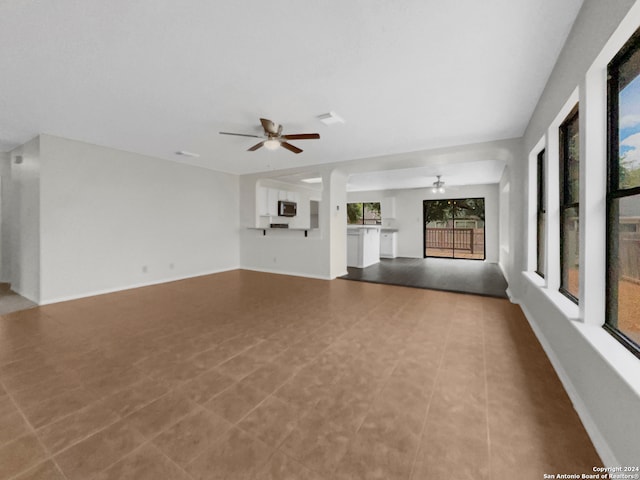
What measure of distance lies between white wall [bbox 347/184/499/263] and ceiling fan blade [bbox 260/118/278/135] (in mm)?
6791

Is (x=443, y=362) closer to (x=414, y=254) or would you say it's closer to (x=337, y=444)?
(x=337, y=444)

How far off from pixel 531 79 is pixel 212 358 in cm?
378

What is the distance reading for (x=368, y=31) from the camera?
183cm

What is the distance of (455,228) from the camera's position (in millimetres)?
10258

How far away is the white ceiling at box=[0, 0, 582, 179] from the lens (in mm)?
1678

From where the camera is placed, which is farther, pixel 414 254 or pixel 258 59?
pixel 414 254

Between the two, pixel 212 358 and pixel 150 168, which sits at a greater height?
pixel 150 168

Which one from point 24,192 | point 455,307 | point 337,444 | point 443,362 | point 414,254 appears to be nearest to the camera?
point 337,444

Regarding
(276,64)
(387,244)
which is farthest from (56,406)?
(387,244)

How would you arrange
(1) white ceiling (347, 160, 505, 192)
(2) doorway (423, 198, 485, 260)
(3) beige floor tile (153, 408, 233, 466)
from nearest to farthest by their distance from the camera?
(3) beige floor tile (153, 408, 233, 466), (1) white ceiling (347, 160, 505, 192), (2) doorway (423, 198, 485, 260)

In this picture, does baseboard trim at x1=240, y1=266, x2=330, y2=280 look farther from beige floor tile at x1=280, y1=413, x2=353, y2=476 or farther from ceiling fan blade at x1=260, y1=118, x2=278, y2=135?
beige floor tile at x1=280, y1=413, x2=353, y2=476

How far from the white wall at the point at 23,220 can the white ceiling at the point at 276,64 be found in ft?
2.11

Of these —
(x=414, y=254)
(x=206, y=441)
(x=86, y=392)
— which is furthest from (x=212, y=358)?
(x=414, y=254)

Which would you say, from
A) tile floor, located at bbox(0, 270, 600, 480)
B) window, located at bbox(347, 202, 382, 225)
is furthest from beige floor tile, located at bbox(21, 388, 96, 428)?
window, located at bbox(347, 202, 382, 225)
